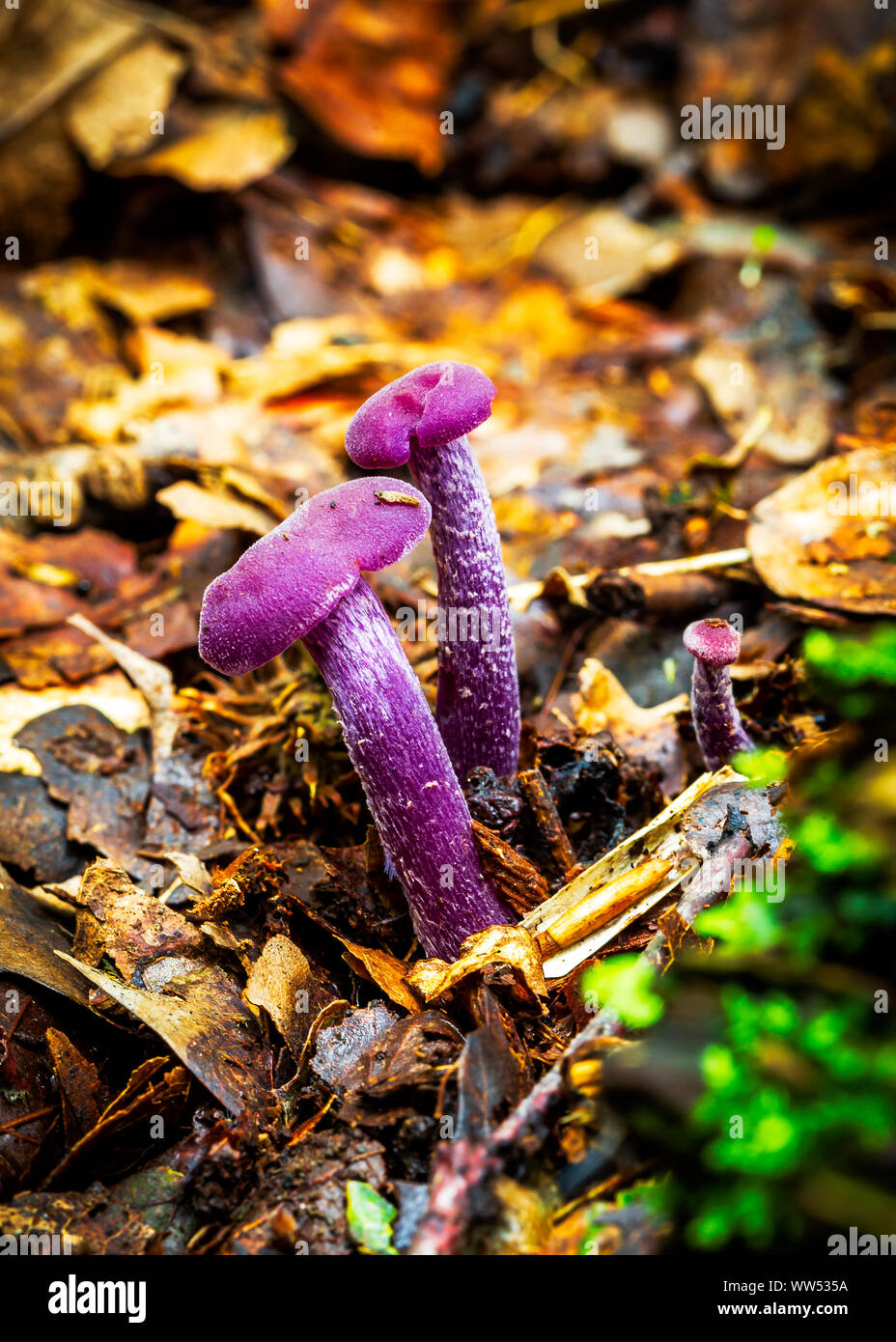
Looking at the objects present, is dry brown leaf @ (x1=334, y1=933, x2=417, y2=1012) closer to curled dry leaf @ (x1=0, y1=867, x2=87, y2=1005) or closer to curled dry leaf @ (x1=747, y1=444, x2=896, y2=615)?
curled dry leaf @ (x1=0, y1=867, x2=87, y2=1005)

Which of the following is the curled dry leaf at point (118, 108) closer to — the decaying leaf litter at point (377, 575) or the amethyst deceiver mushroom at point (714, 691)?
the decaying leaf litter at point (377, 575)

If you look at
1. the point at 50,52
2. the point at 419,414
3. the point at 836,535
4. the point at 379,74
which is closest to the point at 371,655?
the point at 419,414

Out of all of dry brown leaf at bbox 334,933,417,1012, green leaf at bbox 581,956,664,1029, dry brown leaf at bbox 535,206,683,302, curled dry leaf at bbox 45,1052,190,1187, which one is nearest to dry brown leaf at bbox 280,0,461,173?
dry brown leaf at bbox 535,206,683,302

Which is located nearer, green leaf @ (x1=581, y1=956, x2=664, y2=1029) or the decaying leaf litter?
green leaf @ (x1=581, y1=956, x2=664, y2=1029)

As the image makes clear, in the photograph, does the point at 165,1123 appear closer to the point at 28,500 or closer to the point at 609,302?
the point at 28,500

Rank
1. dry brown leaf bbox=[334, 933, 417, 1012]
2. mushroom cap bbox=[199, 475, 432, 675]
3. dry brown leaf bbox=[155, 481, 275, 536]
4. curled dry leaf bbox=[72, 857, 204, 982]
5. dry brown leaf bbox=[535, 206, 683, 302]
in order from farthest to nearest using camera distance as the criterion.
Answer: dry brown leaf bbox=[535, 206, 683, 302] → dry brown leaf bbox=[155, 481, 275, 536] → curled dry leaf bbox=[72, 857, 204, 982] → dry brown leaf bbox=[334, 933, 417, 1012] → mushroom cap bbox=[199, 475, 432, 675]

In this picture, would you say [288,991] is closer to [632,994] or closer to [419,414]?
[632,994]

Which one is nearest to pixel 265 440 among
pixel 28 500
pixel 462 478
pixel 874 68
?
pixel 28 500
